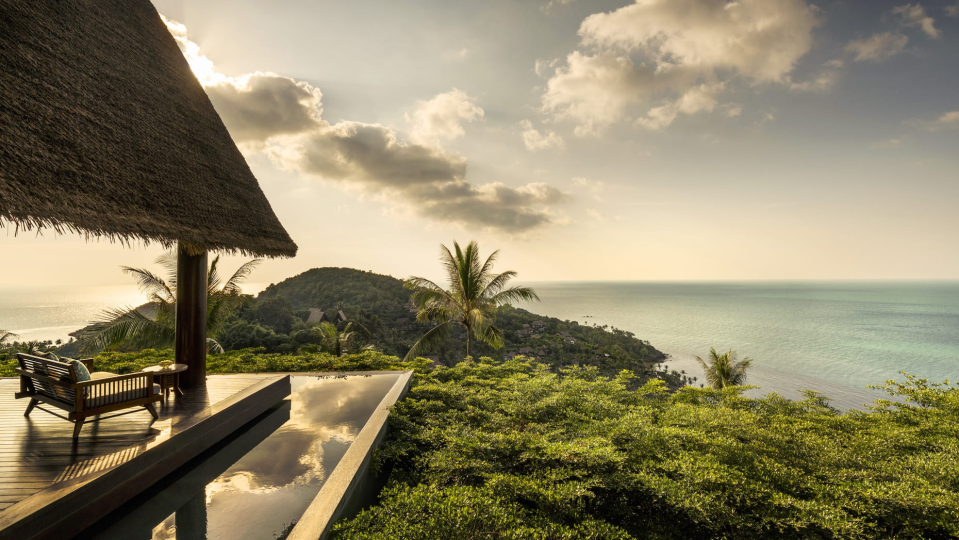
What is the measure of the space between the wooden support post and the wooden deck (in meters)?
0.27

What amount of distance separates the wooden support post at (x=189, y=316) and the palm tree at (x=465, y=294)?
5.56 metres

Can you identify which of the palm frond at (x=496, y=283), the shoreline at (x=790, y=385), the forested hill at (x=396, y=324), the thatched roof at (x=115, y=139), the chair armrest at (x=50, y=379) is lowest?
the shoreline at (x=790, y=385)

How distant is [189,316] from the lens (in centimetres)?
431

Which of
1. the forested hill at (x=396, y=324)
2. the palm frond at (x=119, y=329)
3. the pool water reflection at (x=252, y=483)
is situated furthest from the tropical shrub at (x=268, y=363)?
the forested hill at (x=396, y=324)

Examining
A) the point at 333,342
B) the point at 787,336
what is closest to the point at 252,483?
the point at 333,342

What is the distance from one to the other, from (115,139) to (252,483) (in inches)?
133

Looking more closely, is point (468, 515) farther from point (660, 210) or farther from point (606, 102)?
point (660, 210)

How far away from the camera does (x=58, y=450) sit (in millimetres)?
2619

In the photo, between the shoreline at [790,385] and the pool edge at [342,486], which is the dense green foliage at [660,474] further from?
the shoreline at [790,385]

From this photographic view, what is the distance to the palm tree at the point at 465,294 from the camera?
966cm

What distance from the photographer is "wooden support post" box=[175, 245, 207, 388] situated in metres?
4.28

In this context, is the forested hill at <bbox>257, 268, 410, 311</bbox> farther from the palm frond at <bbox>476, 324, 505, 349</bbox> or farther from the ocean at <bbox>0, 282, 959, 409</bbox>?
the palm frond at <bbox>476, 324, 505, 349</bbox>

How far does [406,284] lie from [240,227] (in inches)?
216

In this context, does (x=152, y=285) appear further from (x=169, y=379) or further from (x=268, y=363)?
(x=169, y=379)
